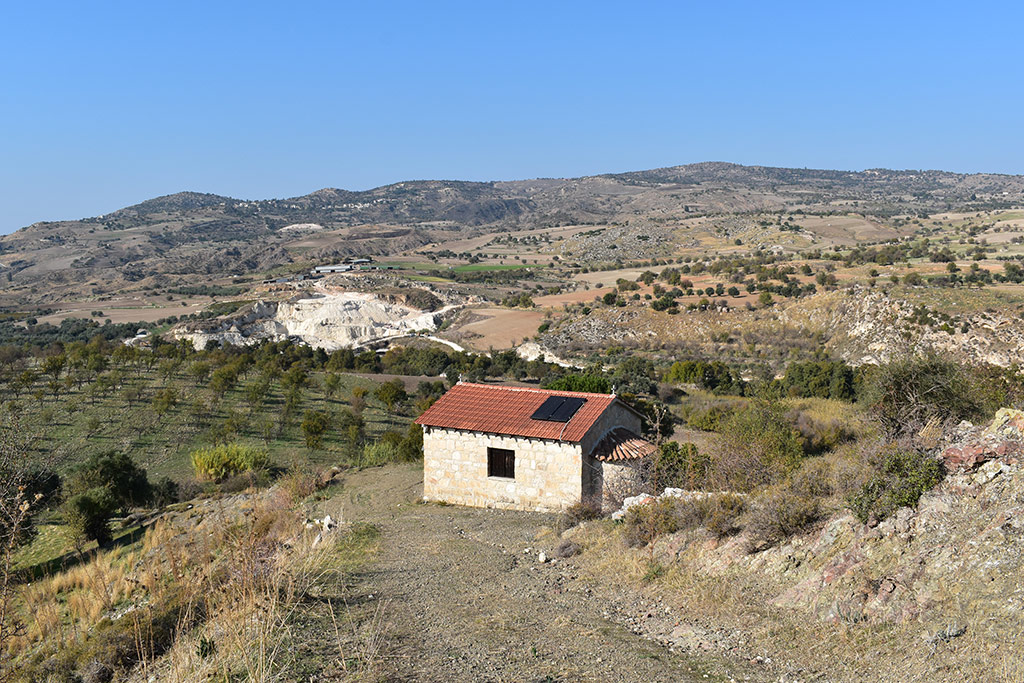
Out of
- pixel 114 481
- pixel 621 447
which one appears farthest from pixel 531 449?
pixel 114 481

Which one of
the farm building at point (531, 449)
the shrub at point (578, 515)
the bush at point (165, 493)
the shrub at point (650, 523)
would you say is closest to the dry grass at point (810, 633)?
the shrub at point (650, 523)

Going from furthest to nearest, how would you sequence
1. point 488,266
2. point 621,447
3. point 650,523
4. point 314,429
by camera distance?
point 488,266, point 314,429, point 621,447, point 650,523

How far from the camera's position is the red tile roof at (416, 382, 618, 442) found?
55.4 feet

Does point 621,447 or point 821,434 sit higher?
point 621,447

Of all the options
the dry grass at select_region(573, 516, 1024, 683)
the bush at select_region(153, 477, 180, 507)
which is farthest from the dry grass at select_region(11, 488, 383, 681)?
the bush at select_region(153, 477, 180, 507)

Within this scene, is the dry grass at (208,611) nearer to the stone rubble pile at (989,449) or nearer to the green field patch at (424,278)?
the stone rubble pile at (989,449)

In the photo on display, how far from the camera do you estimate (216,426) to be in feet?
92.1

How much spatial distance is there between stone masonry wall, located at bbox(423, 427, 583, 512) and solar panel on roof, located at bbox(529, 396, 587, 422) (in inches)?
28.8

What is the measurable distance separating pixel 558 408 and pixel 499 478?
2.28 meters

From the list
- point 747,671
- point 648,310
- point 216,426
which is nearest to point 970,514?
point 747,671

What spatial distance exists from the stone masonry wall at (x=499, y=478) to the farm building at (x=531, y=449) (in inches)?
0.9

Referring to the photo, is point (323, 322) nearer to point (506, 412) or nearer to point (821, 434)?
point (506, 412)

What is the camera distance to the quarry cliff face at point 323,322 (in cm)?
6869

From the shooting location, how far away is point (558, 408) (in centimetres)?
1775
